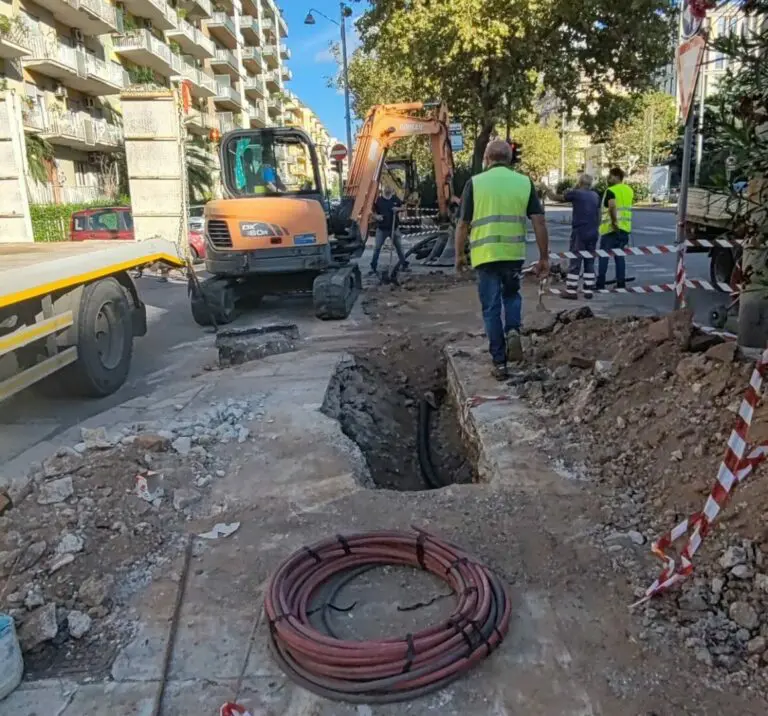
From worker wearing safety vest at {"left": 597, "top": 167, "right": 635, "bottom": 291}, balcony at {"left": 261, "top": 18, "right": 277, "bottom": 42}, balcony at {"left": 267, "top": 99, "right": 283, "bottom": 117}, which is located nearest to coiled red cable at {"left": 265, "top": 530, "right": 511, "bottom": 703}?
worker wearing safety vest at {"left": 597, "top": 167, "right": 635, "bottom": 291}

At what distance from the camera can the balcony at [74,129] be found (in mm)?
26391

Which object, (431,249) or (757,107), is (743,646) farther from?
(431,249)

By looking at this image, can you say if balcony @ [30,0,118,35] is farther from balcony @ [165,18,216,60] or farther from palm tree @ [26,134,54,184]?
balcony @ [165,18,216,60]

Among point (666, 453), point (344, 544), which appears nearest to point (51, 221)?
point (344, 544)

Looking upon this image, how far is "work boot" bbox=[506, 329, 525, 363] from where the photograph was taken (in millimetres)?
6191

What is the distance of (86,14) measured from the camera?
99.2ft

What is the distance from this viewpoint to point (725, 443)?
149 inches

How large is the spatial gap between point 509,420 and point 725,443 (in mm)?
1613

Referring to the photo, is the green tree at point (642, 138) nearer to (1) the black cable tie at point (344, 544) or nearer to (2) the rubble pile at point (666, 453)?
(2) the rubble pile at point (666, 453)

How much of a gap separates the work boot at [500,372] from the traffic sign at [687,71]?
2.45 m

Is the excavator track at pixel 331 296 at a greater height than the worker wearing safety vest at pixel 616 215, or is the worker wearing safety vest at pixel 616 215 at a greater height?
the worker wearing safety vest at pixel 616 215

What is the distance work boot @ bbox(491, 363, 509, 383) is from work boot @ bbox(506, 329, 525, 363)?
0.15 m

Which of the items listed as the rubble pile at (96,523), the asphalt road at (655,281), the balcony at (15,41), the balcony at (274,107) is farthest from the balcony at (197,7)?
the rubble pile at (96,523)

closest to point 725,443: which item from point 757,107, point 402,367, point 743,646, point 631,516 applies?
point 631,516
